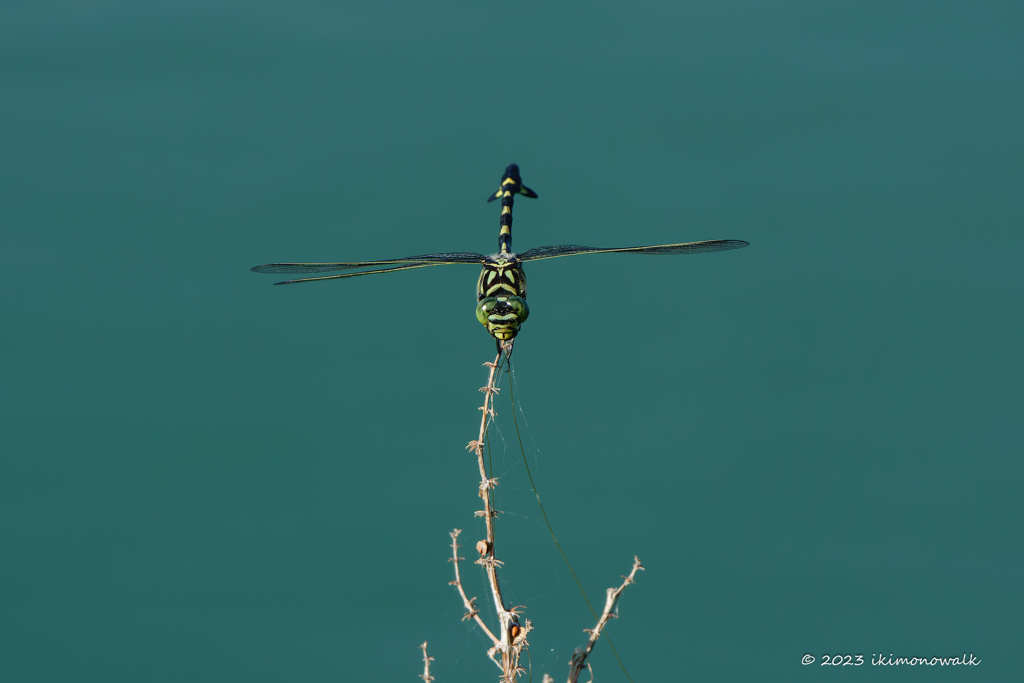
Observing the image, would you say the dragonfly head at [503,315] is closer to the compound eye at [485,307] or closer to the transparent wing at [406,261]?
the compound eye at [485,307]

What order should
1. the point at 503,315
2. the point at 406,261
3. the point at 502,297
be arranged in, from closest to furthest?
the point at 503,315 < the point at 502,297 < the point at 406,261

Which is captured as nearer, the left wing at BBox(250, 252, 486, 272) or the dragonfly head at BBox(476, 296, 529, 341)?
the dragonfly head at BBox(476, 296, 529, 341)

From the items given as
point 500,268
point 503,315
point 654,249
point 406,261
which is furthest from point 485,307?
point 654,249

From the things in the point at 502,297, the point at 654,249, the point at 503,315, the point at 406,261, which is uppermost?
the point at 654,249

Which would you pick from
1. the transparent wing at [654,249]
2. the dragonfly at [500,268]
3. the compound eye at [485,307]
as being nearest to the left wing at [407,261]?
the dragonfly at [500,268]

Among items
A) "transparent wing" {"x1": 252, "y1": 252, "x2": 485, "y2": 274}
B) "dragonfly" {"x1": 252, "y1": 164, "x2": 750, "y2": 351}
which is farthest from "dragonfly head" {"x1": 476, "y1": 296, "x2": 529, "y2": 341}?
"transparent wing" {"x1": 252, "y1": 252, "x2": 485, "y2": 274}

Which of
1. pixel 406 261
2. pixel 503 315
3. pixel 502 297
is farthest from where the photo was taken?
pixel 406 261

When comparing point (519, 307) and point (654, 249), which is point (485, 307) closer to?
point (519, 307)

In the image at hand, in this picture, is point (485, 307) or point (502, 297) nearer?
point (485, 307)

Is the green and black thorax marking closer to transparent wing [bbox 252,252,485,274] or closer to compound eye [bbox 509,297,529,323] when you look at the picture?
compound eye [bbox 509,297,529,323]
